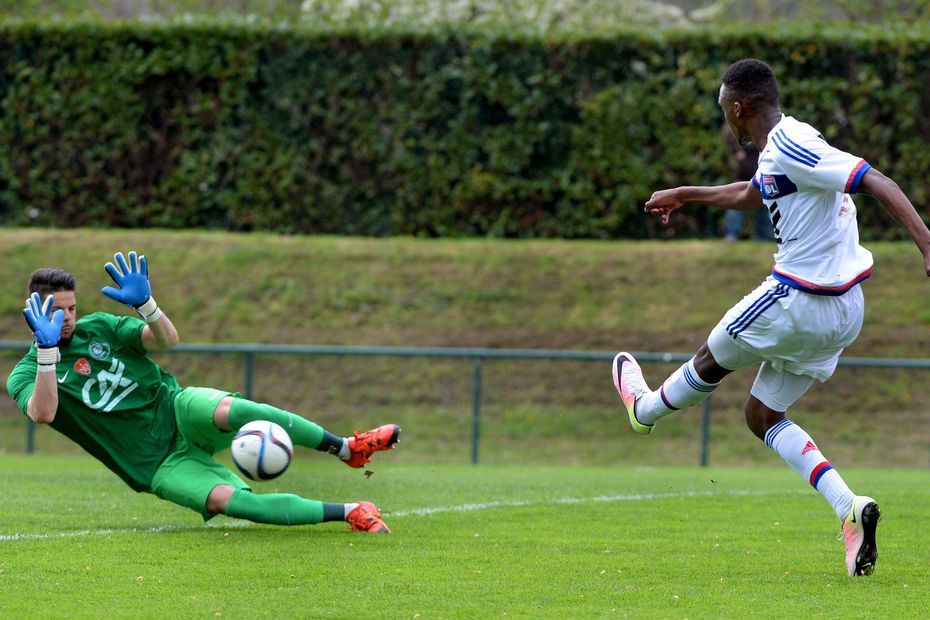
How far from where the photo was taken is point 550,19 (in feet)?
75.3

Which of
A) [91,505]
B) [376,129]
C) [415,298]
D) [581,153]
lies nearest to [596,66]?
[581,153]

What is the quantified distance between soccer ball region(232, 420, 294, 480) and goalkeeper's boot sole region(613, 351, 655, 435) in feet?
6.27

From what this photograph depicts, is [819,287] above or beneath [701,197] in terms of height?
beneath

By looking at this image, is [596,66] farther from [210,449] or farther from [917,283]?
[210,449]

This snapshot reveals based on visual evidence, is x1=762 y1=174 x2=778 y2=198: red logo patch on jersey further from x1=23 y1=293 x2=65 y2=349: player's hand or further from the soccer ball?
x1=23 y1=293 x2=65 y2=349: player's hand

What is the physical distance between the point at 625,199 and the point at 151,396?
1149 centimetres

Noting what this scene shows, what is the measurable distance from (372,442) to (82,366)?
166 cm

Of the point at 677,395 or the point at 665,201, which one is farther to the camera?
the point at 665,201

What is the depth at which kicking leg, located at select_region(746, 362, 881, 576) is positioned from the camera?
5.53 m

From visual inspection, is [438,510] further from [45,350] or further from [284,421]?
[45,350]

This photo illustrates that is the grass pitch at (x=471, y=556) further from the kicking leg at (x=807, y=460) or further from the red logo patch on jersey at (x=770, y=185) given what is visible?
the red logo patch on jersey at (x=770, y=185)

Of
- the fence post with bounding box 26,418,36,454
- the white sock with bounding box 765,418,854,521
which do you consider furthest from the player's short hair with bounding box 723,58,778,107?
the fence post with bounding box 26,418,36,454

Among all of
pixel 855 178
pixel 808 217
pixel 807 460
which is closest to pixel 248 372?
pixel 807 460

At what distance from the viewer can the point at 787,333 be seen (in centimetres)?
573
